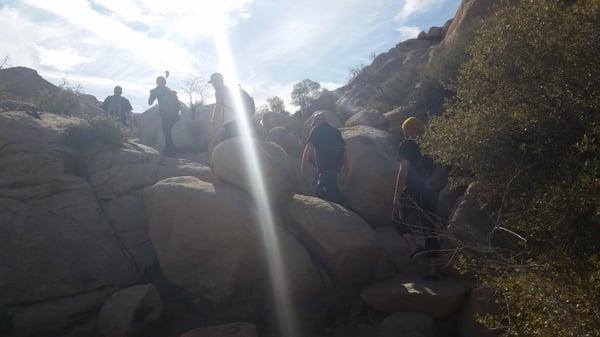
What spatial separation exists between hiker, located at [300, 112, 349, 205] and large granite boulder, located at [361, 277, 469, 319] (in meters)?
2.52

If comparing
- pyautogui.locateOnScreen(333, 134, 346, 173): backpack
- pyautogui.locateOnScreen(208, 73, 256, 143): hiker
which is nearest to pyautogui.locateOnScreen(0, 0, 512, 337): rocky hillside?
pyautogui.locateOnScreen(333, 134, 346, 173): backpack

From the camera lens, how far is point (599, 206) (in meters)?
3.84

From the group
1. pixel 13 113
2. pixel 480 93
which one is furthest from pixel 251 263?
pixel 13 113

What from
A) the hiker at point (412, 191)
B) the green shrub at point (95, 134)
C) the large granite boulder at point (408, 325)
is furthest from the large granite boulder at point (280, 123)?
the large granite boulder at point (408, 325)

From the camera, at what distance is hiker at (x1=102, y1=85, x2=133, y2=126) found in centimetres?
1432

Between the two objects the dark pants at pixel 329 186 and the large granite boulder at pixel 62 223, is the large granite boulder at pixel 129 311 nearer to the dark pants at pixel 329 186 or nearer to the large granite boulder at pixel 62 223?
the large granite boulder at pixel 62 223

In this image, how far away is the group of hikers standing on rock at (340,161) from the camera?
273 inches

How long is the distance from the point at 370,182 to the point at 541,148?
15.0ft

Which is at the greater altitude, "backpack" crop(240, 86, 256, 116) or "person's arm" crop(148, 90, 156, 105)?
"person's arm" crop(148, 90, 156, 105)

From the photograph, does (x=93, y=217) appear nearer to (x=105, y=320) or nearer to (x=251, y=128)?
(x=105, y=320)

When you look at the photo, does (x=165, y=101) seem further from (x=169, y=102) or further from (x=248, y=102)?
(x=248, y=102)

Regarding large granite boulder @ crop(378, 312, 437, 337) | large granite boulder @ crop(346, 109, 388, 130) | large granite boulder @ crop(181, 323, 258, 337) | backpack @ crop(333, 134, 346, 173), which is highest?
large granite boulder @ crop(346, 109, 388, 130)

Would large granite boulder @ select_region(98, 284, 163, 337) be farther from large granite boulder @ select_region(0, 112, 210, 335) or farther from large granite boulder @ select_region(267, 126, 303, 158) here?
large granite boulder @ select_region(267, 126, 303, 158)

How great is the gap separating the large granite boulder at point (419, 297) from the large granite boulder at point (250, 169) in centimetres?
230
